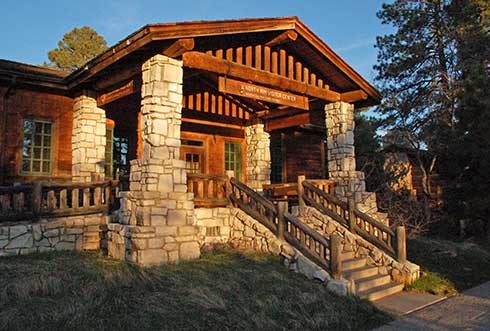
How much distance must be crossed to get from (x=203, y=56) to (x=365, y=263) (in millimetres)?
6436

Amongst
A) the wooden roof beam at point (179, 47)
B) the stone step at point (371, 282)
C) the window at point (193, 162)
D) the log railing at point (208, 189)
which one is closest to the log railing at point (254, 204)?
the log railing at point (208, 189)

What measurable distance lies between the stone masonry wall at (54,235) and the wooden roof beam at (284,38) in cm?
653

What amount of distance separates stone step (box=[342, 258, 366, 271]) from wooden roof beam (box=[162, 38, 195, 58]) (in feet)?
19.8

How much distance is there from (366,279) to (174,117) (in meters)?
5.66

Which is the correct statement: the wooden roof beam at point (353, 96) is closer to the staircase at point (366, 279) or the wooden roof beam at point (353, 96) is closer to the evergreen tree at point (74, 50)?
the staircase at point (366, 279)

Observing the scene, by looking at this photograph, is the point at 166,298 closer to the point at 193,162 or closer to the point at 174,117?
the point at 174,117

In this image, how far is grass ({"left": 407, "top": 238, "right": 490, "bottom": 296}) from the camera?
9207 mm

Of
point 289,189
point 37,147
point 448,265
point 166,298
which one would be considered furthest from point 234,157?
point 166,298

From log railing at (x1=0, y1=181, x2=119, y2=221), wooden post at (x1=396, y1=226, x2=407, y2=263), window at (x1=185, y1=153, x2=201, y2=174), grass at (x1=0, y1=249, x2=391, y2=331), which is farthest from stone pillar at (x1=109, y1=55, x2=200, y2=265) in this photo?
window at (x1=185, y1=153, x2=201, y2=174)

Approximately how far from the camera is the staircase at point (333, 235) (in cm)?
832

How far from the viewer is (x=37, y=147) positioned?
11.7 meters

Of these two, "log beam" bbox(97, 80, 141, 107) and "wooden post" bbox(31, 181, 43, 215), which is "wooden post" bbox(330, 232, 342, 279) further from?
"wooden post" bbox(31, 181, 43, 215)

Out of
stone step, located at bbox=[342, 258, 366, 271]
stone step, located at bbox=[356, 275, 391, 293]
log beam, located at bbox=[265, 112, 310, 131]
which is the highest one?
log beam, located at bbox=[265, 112, 310, 131]

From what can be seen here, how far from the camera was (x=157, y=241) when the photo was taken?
26.4 feet
